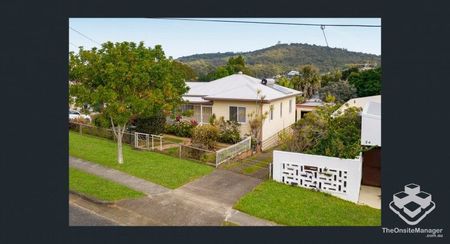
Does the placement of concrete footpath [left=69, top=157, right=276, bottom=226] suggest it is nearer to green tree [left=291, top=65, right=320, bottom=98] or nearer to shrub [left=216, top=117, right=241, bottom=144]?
shrub [left=216, top=117, right=241, bottom=144]

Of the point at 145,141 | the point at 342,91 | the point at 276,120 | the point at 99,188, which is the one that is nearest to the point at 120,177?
the point at 99,188

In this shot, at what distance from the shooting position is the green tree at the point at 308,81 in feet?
152

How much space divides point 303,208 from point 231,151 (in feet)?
21.1

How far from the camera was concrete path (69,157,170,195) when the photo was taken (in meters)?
13.5

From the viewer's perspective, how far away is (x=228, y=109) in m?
22.2

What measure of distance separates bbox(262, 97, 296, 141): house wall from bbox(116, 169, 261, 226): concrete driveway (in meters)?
7.40

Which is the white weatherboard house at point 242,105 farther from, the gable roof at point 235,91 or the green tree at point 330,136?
the green tree at point 330,136

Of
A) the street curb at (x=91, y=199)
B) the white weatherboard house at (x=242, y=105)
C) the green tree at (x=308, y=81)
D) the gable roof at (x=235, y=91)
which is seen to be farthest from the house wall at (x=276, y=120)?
the green tree at (x=308, y=81)

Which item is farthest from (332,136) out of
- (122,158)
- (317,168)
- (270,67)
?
(270,67)

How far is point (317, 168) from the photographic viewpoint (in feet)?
46.2

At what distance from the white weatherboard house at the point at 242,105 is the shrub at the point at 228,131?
47 cm

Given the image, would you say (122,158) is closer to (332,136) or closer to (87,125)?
(87,125)

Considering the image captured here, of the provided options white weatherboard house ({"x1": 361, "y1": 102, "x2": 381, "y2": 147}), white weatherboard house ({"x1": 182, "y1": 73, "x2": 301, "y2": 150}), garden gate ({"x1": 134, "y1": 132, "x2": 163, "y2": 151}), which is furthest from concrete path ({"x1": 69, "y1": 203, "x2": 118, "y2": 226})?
white weatherboard house ({"x1": 182, "y1": 73, "x2": 301, "y2": 150})

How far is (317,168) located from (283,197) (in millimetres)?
2008
